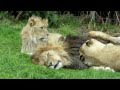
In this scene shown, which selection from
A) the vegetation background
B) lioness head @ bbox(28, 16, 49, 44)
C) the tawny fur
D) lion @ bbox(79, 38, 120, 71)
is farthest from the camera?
the tawny fur

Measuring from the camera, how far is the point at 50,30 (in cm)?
888

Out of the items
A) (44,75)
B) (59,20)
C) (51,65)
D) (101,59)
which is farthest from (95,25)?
(44,75)

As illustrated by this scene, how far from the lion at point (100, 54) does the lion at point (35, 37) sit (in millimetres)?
511

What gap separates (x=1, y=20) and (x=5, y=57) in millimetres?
3142

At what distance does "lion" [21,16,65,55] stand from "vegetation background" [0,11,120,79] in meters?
0.21

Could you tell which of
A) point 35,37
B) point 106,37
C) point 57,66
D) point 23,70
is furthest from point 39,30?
point 23,70

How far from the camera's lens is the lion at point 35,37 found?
22.7 feet

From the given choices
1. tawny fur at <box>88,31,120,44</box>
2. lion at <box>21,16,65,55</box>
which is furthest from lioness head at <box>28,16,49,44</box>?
tawny fur at <box>88,31,120,44</box>

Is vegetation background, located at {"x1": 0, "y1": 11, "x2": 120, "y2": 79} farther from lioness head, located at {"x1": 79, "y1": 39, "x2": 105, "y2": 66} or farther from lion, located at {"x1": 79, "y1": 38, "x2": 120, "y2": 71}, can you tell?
lioness head, located at {"x1": 79, "y1": 39, "x2": 105, "y2": 66}

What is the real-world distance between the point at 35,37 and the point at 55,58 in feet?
2.81

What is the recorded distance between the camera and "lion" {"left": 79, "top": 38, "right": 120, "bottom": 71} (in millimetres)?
6631
